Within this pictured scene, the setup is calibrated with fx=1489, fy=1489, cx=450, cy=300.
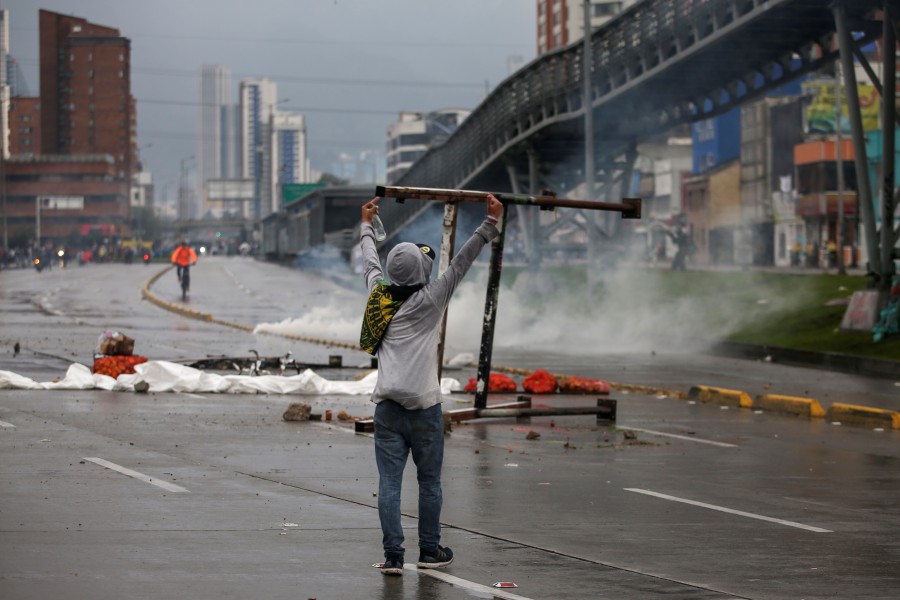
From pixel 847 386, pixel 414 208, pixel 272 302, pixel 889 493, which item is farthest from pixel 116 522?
pixel 414 208

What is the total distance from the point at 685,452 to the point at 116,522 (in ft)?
23.0

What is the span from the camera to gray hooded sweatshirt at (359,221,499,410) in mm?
8594

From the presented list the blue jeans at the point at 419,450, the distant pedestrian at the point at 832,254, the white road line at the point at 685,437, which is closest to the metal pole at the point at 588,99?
the white road line at the point at 685,437

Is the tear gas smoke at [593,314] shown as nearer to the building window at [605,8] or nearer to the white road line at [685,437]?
the white road line at [685,437]

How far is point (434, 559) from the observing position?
8.69 metres

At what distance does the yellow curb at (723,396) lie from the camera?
20.6 metres

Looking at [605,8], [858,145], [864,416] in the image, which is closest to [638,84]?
[858,145]

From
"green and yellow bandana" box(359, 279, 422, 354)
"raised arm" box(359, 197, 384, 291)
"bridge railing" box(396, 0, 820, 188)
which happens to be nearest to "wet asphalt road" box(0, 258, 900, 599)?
"green and yellow bandana" box(359, 279, 422, 354)

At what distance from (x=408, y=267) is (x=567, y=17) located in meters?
140

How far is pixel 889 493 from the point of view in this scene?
12508 mm

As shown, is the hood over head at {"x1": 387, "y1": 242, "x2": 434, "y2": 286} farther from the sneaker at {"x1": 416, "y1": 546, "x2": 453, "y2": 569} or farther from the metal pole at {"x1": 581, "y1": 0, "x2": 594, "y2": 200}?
the metal pole at {"x1": 581, "y1": 0, "x2": 594, "y2": 200}

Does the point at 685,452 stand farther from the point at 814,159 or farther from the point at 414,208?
the point at 814,159

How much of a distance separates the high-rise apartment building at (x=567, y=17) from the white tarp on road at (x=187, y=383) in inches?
4824

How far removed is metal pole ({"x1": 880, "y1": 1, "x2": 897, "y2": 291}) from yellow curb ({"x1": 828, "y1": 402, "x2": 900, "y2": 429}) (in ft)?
42.1
